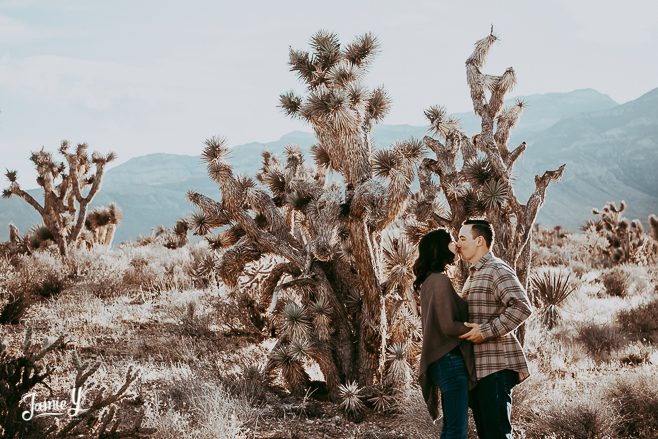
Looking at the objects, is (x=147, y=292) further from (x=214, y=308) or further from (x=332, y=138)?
(x=332, y=138)

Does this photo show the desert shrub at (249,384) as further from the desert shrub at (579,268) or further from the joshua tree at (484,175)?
the desert shrub at (579,268)

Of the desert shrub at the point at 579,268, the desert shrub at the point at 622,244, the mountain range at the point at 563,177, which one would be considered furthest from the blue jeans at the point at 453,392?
the mountain range at the point at 563,177

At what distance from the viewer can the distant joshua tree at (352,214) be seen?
705 centimetres

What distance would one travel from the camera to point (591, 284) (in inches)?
641

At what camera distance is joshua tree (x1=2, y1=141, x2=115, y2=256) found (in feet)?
57.1

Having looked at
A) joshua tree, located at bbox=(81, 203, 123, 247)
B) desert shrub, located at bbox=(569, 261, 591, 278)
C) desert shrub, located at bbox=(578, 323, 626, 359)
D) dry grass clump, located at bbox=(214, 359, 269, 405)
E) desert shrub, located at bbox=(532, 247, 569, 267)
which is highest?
joshua tree, located at bbox=(81, 203, 123, 247)

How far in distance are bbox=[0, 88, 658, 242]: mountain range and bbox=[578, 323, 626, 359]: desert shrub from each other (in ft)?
298

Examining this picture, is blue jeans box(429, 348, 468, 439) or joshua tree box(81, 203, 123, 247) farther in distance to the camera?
joshua tree box(81, 203, 123, 247)

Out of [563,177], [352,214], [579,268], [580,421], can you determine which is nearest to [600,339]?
[580,421]

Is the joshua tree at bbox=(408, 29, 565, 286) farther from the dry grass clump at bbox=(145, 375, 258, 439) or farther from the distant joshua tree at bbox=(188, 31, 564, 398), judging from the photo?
the dry grass clump at bbox=(145, 375, 258, 439)

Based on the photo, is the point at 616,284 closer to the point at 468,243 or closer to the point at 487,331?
the point at 468,243

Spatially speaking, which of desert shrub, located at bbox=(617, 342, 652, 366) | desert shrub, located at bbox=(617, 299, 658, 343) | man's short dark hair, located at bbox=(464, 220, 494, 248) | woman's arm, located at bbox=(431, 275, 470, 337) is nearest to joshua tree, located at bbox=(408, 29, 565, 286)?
desert shrub, located at bbox=(617, 342, 652, 366)

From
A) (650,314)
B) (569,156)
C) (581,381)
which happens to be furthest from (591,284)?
(569,156)

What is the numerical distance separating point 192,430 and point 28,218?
12064 cm
